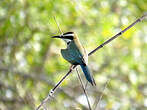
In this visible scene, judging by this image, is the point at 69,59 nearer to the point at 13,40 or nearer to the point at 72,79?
the point at 13,40

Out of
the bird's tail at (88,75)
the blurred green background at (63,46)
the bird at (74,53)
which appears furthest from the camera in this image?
the blurred green background at (63,46)

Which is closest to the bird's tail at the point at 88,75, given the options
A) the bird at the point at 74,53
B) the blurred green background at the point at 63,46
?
the bird at the point at 74,53

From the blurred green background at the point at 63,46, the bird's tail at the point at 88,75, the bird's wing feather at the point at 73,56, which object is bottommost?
the bird's tail at the point at 88,75

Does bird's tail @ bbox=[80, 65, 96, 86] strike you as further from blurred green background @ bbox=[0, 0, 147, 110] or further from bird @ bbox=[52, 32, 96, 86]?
blurred green background @ bbox=[0, 0, 147, 110]

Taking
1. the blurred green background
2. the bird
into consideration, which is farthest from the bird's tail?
the blurred green background

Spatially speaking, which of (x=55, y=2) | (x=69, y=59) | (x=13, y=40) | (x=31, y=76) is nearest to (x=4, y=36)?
(x=13, y=40)

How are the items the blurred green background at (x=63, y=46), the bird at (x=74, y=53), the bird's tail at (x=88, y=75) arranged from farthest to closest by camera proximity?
1. the blurred green background at (x=63, y=46)
2. the bird at (x=74, y=53)
3. the bird's tail at (x=88, y=75)

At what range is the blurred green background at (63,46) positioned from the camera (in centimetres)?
546

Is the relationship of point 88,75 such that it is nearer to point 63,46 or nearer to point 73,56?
point 73,56

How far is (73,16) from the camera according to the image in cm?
630

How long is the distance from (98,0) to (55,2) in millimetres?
1027

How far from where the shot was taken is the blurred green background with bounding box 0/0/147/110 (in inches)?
215

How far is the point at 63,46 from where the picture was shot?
19.6 feet

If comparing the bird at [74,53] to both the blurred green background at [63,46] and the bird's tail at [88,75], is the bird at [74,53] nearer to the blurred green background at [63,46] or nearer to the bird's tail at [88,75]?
the bird's tail at [88,75]
